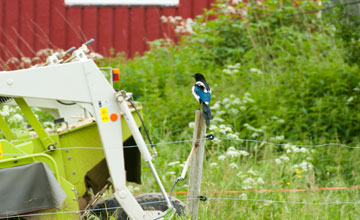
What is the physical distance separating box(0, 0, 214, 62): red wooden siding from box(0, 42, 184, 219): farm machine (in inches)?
274

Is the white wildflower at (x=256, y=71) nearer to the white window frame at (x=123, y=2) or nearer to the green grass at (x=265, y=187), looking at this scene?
the green grass at (x=265, y=187)

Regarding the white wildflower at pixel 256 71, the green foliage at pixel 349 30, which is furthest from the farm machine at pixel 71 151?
the white wildflower at pixel 256 71

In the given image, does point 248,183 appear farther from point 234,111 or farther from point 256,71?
point 256,71

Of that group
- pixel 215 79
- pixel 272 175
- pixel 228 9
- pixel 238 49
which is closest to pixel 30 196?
pixel 272 175

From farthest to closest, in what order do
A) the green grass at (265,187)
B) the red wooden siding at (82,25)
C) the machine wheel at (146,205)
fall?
the red wooden siding at (82,25) < the green grass at (265,187) < the machine wheel at (146,205)

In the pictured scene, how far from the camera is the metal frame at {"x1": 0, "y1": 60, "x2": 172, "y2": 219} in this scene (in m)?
3.48

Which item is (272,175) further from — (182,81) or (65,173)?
(182,81)

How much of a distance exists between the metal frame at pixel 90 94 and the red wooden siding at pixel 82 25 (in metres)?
7.47

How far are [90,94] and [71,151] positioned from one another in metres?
0.54

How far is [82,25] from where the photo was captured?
36.2 feet

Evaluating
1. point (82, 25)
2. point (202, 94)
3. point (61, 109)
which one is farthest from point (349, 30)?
point (82, 25)

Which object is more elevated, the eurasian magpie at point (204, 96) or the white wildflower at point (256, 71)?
the white wildflower at point (256, 71)

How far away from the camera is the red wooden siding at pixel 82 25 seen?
36.1 ft

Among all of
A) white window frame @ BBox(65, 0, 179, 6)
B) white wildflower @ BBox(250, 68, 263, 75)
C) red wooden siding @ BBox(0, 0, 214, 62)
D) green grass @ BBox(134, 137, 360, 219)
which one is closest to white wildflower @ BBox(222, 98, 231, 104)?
green grass @ BBox(134, 137, 360, 219)
